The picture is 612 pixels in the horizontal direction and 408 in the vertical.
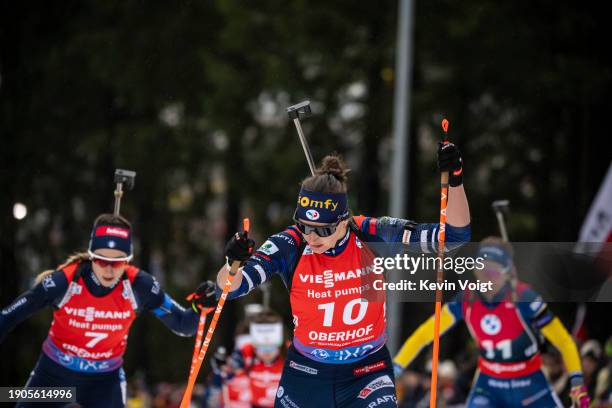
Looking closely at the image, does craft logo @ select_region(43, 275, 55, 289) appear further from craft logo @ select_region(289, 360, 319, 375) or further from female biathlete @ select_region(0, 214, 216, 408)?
craft logo @ select_region(289, 360, 319, 375)

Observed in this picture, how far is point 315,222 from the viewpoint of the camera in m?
5.96

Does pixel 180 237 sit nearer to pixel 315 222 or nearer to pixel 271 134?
pixel 271 134

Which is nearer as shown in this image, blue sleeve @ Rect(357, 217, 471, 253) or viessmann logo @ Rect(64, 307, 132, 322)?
blue sleeve @ Rect(357, 217, 471, 253)

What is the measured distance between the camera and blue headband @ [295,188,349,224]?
19.6ft

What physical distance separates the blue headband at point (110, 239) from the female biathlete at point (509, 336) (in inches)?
94.2

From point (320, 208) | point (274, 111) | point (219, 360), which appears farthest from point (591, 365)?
point (274, 111)

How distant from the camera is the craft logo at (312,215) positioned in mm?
5961

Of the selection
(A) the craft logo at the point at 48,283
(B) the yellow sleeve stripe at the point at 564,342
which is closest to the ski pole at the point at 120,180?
(A) the craft logo at the point at 48,283

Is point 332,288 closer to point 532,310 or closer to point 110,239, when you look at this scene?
point 110,239

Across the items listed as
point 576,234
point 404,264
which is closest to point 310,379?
point 404,264

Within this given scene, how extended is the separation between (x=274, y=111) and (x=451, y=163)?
499 inches

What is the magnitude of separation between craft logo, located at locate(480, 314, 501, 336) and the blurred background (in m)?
6.81

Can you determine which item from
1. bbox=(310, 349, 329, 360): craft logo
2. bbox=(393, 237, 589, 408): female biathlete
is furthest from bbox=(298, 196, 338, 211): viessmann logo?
bbox=(393, 237, 589, 408): female biathlete

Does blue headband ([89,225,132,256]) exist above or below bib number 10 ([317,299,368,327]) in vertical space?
above
